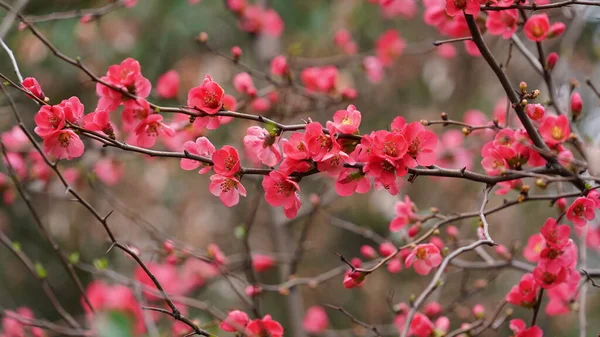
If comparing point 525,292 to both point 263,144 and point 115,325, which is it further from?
point 115,325

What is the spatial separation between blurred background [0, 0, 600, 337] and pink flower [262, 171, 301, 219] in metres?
0.90

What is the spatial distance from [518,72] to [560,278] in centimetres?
352

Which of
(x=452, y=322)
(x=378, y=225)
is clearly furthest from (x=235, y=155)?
(x=378, y=225)

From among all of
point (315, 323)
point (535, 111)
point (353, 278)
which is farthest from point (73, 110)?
point (315, 323)

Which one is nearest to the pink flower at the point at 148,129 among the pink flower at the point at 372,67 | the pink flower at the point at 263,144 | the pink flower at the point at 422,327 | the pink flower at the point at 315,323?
the pink flower at the point at 263,144

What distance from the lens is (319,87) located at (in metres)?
2.23

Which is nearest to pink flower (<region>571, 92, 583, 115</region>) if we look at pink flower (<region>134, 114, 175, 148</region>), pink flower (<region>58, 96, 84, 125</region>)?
pink flower (<region>134, 114, 175, 148</region>)

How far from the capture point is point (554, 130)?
1.12m

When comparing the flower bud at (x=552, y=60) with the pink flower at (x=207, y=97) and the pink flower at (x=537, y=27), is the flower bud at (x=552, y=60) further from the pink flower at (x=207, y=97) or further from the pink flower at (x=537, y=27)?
the pink flower at (x=207, y=97)

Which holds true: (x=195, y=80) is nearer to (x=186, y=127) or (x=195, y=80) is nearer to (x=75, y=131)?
(x=186, y=127)

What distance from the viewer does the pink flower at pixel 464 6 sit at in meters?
1.09

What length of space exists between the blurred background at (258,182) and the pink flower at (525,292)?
0.62 metres

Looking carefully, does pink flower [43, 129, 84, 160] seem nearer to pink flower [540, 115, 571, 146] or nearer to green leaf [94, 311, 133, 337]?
green leaf [94, 311, 133, 337]

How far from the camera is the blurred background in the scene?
105 inches
